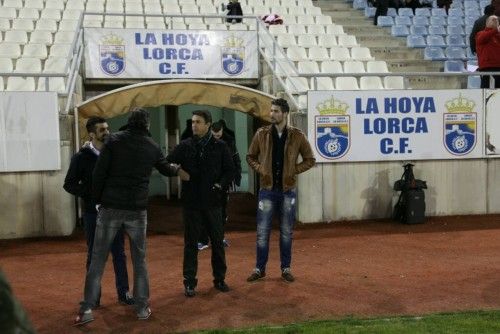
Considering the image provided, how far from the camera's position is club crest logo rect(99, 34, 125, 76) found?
12766mm

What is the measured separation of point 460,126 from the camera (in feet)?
37.3

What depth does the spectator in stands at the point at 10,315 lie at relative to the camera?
61.9 inches

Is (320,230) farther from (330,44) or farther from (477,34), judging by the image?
(330,44)

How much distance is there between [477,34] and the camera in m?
12.1

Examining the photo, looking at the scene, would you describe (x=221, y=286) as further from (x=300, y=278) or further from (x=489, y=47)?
(x=489, y=47)

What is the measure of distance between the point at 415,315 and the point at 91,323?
2887 mm

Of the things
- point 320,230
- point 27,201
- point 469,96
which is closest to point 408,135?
point 469,96

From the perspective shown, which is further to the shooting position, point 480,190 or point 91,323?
point 480,190

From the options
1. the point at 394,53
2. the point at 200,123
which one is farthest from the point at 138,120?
the point at 394,53

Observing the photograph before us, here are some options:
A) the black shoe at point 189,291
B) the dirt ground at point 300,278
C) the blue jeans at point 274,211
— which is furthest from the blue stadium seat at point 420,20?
the black shoe at point 189,291

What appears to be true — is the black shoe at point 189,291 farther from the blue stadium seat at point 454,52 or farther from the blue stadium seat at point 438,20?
the blue stadium seat at point 438,20

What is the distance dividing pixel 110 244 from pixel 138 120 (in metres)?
1.10

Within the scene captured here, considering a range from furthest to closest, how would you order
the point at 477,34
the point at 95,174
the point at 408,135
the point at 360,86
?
the point at 360,86
the point at 477,34
the point at 408,135
the point at 95,174

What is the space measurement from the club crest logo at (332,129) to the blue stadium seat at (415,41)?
6.69 m
